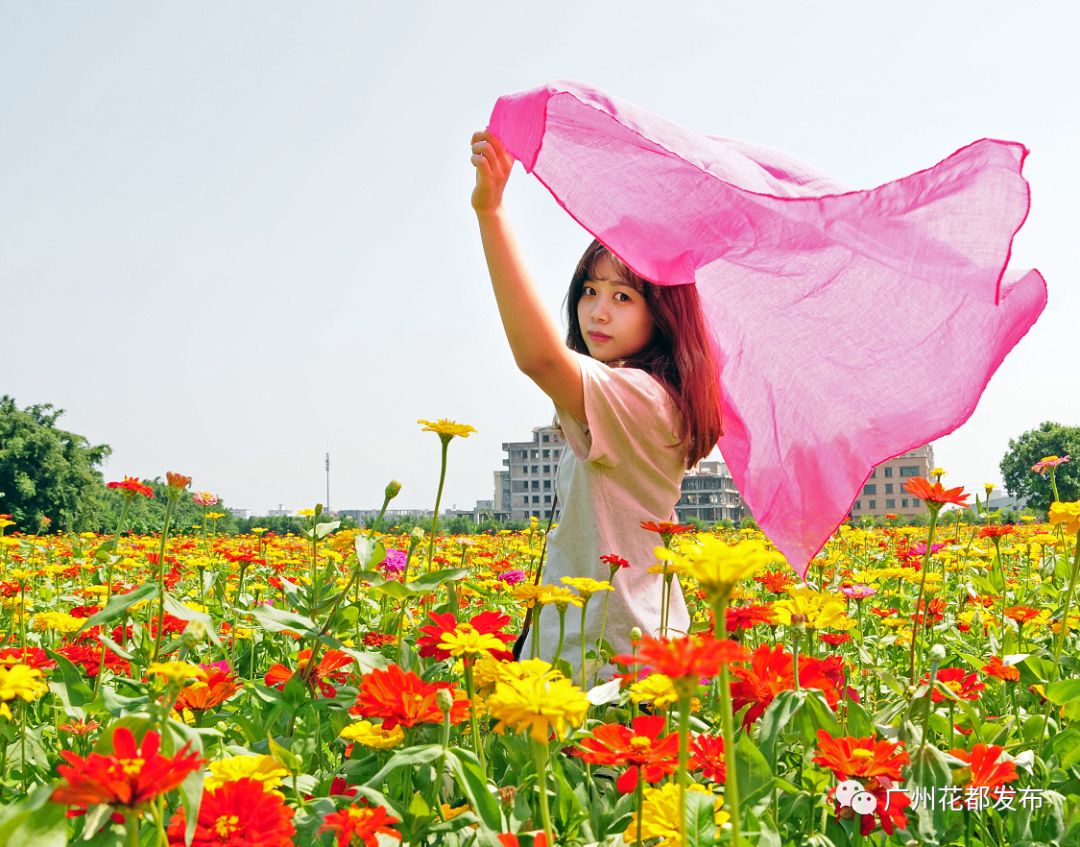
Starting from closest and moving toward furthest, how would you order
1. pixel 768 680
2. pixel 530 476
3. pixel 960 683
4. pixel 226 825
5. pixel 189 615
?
pixel 226 825, pixel 189 615, pixel 768 680, pixel 960 683, pixel 530 476

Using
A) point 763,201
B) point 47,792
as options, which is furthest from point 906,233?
point 47,792

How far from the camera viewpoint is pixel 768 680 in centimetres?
94

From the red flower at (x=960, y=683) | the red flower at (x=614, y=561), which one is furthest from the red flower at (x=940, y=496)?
the red flower at (x=614, y=561)

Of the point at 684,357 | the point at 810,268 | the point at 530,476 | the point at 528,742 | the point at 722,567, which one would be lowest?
the point at 528,742

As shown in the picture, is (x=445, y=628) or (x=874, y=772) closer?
(x=874, y=772)

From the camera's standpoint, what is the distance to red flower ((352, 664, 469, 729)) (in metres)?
0.75

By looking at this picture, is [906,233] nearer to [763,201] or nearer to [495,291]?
[763,201]

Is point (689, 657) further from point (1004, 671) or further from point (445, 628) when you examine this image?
point (1004, 671)

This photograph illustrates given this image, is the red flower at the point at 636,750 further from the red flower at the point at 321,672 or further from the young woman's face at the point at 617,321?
the young woman's face at the point at 617,321

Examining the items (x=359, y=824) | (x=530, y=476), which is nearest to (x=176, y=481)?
(x=359, y=824)

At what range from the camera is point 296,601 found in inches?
44.1

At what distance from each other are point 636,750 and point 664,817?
6 cm

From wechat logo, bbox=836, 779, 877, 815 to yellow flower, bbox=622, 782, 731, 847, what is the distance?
12 centimetres

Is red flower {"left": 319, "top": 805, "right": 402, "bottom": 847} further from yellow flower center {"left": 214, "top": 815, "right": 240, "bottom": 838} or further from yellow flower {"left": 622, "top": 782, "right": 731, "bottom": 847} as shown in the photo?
yellow flower {"left": 622, "top": 782, "right": 731, "bottom": 847}
